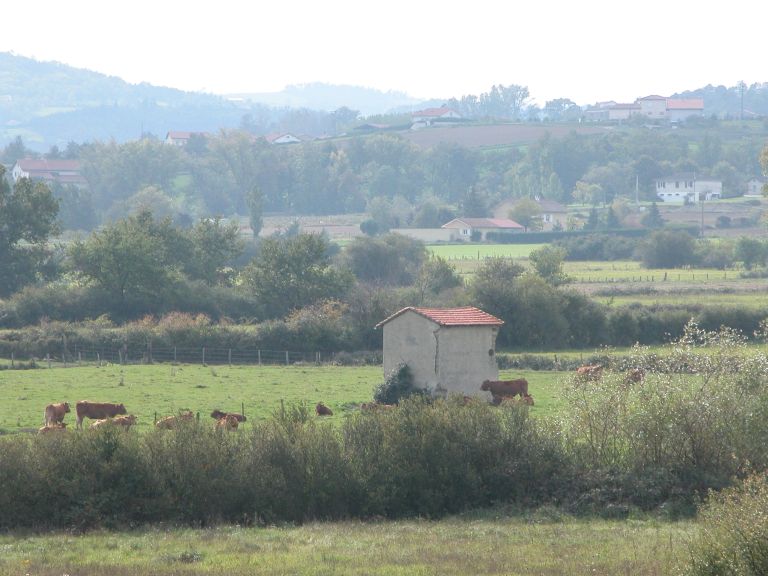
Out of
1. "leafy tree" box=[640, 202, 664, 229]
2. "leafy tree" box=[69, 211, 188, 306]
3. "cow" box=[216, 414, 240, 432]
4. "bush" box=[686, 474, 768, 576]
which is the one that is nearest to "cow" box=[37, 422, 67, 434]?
"cow" box=[216, 414, 240, 432]

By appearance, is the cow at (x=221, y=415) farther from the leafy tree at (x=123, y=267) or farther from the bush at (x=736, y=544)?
the leafy tree at (x=123, y=267)

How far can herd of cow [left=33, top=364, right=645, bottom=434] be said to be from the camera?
30.7 meters

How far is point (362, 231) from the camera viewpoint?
15262 cm

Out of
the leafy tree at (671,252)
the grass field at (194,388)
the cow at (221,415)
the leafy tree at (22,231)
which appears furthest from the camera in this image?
the leafy tree at (671,252)

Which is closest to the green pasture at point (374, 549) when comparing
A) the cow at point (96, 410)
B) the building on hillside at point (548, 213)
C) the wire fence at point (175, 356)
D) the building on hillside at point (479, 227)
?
the cow at point (96, 410)

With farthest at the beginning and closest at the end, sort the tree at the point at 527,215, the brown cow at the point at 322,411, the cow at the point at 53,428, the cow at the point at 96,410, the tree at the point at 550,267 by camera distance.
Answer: the tree at the point at 527,215
the tree at the point at 550,267
the brown cow at the point at 322,411
the cow at the point at 96,410
the cow at the point at 53,428

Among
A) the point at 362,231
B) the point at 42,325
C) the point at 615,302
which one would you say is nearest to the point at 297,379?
the point at 42,325

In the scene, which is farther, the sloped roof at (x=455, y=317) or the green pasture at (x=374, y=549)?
the sloped roof at (x=455, y=317)

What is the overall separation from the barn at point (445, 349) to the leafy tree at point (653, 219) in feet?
373

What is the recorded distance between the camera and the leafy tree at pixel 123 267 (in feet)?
237

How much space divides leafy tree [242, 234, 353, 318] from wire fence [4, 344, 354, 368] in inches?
469

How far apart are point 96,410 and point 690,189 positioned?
168362 mm

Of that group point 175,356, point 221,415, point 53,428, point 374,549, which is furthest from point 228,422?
point 175,356

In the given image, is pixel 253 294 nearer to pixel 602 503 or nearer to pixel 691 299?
pixel 691 299
